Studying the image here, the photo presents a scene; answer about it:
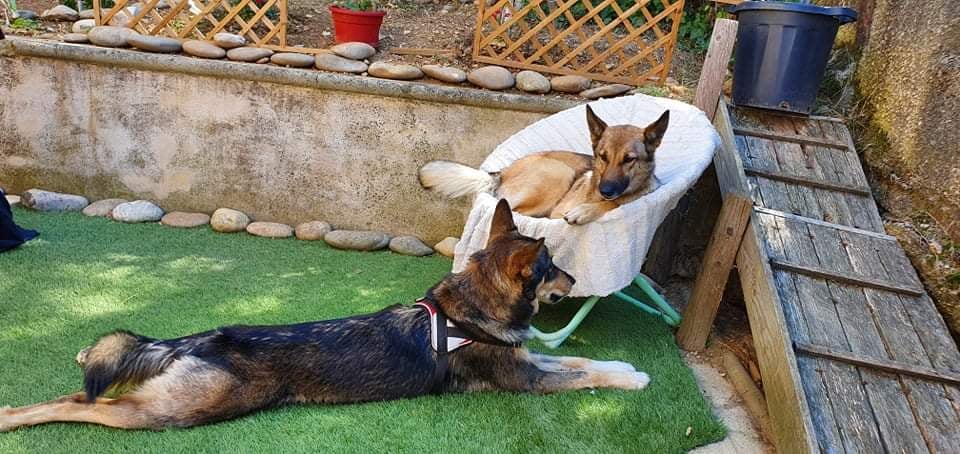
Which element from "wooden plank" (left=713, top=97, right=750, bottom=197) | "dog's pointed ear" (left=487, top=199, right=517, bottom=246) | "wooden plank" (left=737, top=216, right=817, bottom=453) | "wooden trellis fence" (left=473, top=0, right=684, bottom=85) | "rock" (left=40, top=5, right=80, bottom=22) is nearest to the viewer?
"wooden plank" (left=737, top=216, right=817, bottom=453)

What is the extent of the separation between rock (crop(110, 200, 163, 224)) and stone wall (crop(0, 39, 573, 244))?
186mm

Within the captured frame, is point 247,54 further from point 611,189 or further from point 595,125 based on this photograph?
point 611,189

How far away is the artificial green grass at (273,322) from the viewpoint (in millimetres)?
2656

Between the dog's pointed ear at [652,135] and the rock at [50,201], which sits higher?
the dog's pointed ear at [652,135]

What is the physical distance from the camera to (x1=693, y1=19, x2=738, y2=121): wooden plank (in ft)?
13.9

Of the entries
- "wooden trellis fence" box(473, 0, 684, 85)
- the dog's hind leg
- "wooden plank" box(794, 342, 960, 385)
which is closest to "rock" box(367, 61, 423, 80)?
"wooden trellis fence" box(473, 0, 684, 85)

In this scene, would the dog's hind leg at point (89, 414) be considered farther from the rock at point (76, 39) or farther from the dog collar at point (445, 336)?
the rock at point (76, 39)


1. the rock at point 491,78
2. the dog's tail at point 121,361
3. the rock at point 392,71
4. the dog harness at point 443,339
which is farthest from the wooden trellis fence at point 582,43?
the dog's tail at point 121,361

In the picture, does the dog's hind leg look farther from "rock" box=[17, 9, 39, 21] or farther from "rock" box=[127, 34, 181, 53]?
"rock" box=[17, 9, 39, 21]

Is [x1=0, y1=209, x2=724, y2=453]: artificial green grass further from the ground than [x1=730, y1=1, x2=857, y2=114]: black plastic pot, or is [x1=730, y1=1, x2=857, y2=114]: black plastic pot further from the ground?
[x1=730, y1=1, x2=857, y2=114]: black plastic pot

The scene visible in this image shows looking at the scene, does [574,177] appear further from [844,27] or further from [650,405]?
[844,27]

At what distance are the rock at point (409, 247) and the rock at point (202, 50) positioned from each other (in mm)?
2253

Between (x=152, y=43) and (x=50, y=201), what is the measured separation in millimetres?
1571

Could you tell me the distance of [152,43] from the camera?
17.9ft
